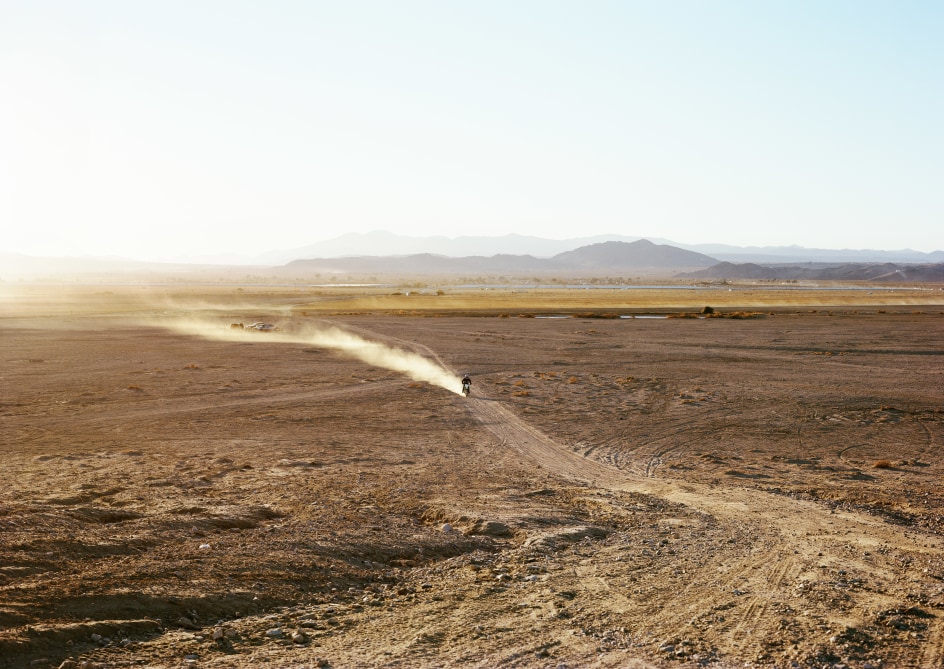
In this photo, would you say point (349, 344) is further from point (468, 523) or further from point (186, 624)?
point (186, 624)

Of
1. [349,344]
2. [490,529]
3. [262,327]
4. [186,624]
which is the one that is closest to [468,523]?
[490,529]

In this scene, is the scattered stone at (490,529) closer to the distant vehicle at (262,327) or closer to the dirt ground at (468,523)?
the dirt ground at (468,523)

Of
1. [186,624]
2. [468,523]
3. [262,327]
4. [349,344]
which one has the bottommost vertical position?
[468,523]

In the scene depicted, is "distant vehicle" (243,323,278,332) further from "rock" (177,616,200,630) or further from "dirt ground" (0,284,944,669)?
"rock" (177,616,200,630)

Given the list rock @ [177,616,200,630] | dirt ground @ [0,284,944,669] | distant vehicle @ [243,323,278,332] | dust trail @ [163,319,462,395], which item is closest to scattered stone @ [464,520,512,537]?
dirt ground @ [0,284,944,669]

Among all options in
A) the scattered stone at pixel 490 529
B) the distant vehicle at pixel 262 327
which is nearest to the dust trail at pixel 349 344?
the distant vehicle at pixel 262 327

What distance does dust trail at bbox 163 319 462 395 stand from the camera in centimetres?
3469

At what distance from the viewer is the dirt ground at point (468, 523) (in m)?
8.97

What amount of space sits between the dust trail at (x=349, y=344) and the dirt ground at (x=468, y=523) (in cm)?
320

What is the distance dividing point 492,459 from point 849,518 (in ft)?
26.7

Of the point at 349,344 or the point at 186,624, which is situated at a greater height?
the point at 349,344

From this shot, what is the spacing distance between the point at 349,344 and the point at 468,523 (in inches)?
1395

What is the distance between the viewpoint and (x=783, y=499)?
51.8ft

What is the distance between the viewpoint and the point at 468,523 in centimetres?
1351
